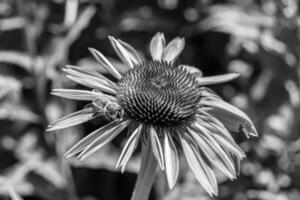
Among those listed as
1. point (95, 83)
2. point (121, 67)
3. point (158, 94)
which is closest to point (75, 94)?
point (95, 83)

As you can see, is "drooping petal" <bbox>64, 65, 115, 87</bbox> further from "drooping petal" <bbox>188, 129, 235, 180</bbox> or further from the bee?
"drooping petal" <bbox>188, 129, 235, 180</bbox>

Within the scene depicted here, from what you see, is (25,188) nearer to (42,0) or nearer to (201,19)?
(42,0)

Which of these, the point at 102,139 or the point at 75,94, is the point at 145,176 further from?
the point at 75,94

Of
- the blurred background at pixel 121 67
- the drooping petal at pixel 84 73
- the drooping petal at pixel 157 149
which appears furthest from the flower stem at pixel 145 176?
the blurred background at pixel 121 67

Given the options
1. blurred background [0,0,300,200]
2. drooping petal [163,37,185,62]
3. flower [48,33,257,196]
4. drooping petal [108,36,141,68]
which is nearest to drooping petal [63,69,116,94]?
flower [48,33,257,196]

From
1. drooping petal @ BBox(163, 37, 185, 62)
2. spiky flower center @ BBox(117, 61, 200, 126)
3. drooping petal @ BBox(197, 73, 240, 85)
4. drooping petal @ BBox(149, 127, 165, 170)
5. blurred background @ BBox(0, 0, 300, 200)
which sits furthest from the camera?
blurred background @ BBox(0, 0, 300, 200)

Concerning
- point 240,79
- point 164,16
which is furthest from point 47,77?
point 240,79

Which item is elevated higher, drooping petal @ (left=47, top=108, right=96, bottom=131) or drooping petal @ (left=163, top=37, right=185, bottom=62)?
drooping petal @ (left=163, top=37, right=185, bottom=62)

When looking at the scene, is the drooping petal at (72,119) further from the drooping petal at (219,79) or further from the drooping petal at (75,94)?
the drooping petal at (219,79)
